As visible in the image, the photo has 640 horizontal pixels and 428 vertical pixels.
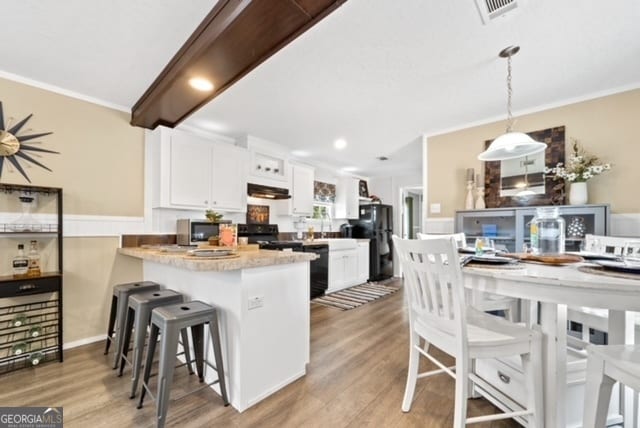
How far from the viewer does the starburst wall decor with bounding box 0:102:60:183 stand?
7.05 feet

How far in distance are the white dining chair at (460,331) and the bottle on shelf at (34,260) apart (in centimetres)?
291

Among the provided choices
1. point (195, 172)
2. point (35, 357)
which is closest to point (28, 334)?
point (35, 357)

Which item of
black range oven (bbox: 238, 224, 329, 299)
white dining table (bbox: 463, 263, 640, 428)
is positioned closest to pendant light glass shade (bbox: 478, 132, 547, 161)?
white dining table (bbox: 463, 263, 640, 428)

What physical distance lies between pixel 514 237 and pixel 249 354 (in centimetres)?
293

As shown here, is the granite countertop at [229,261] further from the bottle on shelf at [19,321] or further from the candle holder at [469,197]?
the candle holder at [469,197]

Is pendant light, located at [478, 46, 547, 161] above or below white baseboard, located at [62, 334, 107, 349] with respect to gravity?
above

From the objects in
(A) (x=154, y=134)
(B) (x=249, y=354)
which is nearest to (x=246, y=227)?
(A) (x=154, y=134)

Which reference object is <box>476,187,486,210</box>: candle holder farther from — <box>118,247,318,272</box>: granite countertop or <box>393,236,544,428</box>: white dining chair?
<box>118,247,318,272</box>: granite countertop

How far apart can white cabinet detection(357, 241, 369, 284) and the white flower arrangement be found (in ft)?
10.2

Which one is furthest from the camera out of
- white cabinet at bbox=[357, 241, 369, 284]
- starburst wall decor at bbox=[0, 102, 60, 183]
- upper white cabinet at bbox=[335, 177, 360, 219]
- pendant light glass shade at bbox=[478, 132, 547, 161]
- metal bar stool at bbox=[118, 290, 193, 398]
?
upper white cabinet at bbox=[335, 177, 360, 219]

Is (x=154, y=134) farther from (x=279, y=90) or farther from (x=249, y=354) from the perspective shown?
(x=249, y=354)

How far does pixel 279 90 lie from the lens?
8.23 ft

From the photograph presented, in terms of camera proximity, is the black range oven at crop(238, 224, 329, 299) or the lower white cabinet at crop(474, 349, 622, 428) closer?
the lower white cabinet at crop(474, 349, 622, 428)

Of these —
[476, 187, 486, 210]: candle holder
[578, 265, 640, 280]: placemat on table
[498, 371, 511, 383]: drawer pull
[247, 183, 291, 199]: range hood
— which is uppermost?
[247, 183, 291, 199]: range hood
